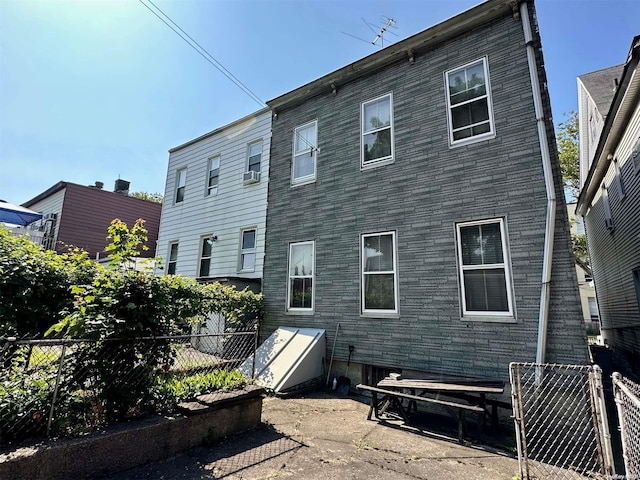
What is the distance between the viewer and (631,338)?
9344 mm

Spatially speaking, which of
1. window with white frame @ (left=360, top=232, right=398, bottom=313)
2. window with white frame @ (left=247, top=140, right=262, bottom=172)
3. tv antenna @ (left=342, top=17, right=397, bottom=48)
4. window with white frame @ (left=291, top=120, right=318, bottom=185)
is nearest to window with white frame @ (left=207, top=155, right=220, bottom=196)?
window with white frame @ (left=247, top=140, right=262, bottom=172)

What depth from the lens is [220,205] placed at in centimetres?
1177

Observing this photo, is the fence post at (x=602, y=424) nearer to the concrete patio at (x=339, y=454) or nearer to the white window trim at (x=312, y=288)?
the concrete patio at (x=339, y=454)

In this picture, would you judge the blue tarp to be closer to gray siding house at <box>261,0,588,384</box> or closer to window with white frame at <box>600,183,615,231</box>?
gray siding house at <box>261,0,588,384</box>

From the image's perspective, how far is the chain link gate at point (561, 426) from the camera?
3186mm

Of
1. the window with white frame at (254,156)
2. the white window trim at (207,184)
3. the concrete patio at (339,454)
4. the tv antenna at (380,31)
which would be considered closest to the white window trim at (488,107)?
the tv antenna at (380,31)

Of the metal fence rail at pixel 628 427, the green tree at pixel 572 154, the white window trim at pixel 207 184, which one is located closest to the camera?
the metal fence rail at pixel 628 427

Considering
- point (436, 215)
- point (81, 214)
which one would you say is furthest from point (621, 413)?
point (81, 214)

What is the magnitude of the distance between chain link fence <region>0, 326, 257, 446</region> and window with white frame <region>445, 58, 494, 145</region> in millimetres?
6470

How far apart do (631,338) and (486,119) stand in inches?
329

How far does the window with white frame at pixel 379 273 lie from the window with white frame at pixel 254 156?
5.50 m

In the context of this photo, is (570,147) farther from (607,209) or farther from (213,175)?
(213,175)

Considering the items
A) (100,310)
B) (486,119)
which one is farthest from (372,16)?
(100,310)

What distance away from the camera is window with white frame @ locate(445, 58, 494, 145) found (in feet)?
21.1
